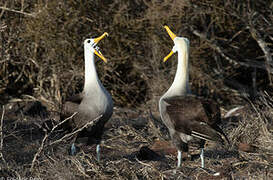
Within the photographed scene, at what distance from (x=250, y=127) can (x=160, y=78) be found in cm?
279

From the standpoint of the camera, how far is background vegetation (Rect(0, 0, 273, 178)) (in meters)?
7.54

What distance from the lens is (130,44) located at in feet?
26.5

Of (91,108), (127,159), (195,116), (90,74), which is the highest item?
(90,74)

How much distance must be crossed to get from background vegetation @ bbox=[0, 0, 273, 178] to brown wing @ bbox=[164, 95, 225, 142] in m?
3.06

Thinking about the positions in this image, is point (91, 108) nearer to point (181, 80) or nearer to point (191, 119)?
point (181, 80)

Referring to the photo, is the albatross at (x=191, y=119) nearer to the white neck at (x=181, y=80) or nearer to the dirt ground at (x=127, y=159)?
the white neck at (x=181, y=80)

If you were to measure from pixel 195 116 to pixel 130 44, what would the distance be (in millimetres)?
4247

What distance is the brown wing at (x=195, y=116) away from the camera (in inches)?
155

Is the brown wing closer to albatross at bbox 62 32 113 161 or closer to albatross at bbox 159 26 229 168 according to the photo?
albatross at bbox 159 26 229 168

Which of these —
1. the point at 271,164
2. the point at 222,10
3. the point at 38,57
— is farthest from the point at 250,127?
the point at 38,57

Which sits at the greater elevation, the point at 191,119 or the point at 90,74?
the point at 90,74

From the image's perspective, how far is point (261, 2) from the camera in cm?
794

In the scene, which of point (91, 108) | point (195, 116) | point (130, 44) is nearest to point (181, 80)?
point (195, 116)

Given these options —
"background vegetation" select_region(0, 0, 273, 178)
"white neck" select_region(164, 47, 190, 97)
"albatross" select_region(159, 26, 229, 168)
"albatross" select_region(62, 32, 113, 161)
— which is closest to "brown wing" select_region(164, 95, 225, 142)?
"albatross" select_region(159, 26, 229, 168)
